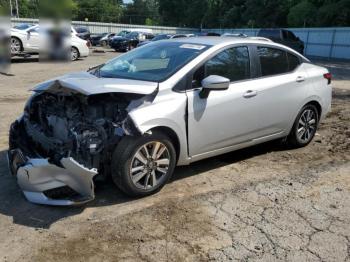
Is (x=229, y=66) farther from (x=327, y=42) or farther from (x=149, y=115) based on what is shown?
(x=327, y=42)

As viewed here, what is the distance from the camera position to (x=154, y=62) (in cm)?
530

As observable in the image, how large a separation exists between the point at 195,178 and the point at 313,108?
2390mm

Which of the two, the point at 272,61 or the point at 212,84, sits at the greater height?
the point at 272,61

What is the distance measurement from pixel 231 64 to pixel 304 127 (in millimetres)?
1787

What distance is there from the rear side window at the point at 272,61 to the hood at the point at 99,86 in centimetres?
178

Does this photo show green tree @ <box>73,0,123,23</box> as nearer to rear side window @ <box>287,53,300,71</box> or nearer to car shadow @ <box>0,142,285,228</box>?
car shadow @ <box>0,142,285,228</box>

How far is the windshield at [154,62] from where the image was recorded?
16.4ft

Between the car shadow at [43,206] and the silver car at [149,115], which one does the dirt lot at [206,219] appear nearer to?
the car shadow at [43,206]

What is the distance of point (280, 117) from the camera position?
593 centimetres

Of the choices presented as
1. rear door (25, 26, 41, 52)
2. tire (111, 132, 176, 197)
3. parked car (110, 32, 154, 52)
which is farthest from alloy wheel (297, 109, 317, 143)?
parked car (110, 32, 154, 52)

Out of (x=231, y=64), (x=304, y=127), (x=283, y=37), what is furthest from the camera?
(x=283, y=37)

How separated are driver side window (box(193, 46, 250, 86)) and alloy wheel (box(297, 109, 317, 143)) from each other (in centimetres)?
137

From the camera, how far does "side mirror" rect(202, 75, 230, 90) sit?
4.82 m

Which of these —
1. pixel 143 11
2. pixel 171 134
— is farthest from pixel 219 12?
pixel 171 134
